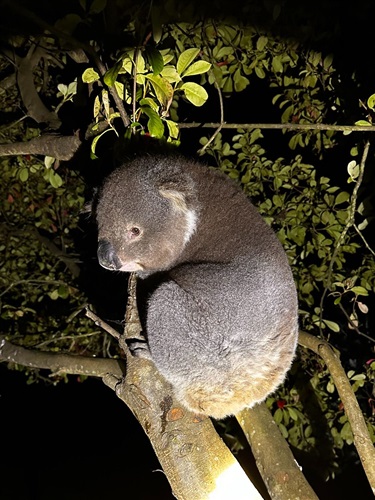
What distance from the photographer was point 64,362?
86.0 inches

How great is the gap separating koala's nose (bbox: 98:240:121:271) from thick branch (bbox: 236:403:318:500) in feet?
2.74

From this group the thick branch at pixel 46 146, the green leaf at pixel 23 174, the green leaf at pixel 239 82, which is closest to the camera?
the thick branch at pixel 46 146

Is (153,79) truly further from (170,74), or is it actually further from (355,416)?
(355,416)

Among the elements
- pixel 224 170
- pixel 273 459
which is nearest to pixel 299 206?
pixel 224 170

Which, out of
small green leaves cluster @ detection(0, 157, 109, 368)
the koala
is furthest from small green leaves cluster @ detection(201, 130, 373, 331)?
small green leaves cluster @ detection(0, 157, 109, 368)

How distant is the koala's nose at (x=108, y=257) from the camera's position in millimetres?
2168

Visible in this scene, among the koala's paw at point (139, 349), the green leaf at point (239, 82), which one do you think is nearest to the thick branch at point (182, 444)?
the koala's paw at point (139, 349)

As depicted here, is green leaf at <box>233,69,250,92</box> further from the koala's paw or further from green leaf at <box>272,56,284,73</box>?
the koala's paw

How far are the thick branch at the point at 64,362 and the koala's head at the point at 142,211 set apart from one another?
16.1 inches

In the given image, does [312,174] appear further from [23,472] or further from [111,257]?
[23,472]

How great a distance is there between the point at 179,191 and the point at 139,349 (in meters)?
0.68

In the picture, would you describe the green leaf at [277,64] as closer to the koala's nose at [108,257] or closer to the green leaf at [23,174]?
the koala's nose at [108,257]

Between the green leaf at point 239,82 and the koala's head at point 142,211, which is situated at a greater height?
the green leaf at point 239,82

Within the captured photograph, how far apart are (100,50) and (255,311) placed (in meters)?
1.51
